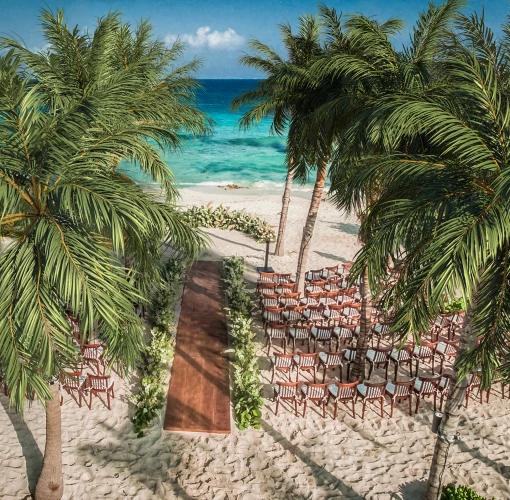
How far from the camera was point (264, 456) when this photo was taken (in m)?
8.41

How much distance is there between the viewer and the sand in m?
7.67

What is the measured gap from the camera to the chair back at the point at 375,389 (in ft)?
30.6

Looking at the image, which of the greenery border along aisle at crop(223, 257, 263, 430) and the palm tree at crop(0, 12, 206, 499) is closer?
the palm tree at crop(0, 12, 206, 499)

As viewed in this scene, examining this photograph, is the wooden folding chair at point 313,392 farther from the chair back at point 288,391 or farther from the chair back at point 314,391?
the chair back at point 288,391

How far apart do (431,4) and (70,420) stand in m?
9.65

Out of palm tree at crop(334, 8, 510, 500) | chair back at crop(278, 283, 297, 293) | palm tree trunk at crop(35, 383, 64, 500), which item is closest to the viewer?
palm tree at crop(334, 8, 510, 500)

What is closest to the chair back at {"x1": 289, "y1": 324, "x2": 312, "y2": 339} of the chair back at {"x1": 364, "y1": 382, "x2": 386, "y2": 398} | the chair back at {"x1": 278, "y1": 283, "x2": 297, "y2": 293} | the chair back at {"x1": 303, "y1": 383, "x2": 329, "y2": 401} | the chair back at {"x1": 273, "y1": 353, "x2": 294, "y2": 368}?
the chair back at {"x1": 273, "y1": 353, "x2": 294, "y2": 368}

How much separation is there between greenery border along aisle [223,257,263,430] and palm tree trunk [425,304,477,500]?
10.6 ft

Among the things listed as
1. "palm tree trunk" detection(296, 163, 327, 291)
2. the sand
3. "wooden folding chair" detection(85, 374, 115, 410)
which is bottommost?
the sand

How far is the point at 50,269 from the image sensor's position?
4922 mm

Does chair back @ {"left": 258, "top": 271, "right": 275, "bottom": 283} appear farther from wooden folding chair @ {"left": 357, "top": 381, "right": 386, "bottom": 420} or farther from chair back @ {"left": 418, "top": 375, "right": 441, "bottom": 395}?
chair back @ {"left": 418, "top": 375, "right": 441, "bottom": 395}

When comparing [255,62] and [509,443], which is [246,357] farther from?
[255,62]

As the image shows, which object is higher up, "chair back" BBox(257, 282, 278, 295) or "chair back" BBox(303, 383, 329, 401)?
"chair back" BBox(257, 282, 278, 295)

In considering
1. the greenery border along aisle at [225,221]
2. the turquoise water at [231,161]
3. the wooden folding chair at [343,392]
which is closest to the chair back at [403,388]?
the wooden folding chair at [343,392]
